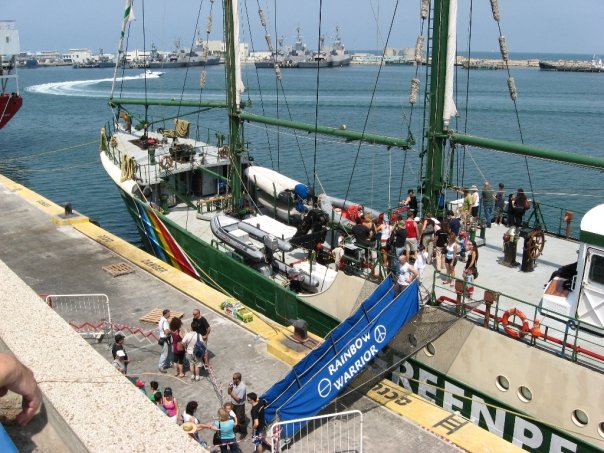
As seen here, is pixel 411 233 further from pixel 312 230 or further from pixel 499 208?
pixel 499 208

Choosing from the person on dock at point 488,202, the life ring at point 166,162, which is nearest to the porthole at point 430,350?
the person on dock at point 488,202

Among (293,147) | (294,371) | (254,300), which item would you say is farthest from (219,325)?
(293,147)

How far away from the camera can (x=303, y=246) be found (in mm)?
15969

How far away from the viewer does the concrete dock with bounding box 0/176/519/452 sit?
429 centimetres

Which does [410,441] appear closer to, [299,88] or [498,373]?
[498,373]

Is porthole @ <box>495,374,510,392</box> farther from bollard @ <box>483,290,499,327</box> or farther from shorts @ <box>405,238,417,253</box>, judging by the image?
shorts @ <box>405,238,417,253</box>

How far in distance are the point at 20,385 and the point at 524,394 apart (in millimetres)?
8897

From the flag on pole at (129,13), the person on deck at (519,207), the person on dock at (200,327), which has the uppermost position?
the flag on pole at (129,13)

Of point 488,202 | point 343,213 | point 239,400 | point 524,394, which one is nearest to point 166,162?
point 343,213

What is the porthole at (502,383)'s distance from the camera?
417 inches

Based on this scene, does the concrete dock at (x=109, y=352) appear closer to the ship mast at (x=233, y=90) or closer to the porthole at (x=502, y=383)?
the porthole at (x=502, y=383)

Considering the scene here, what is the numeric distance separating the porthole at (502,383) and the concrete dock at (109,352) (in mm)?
1413

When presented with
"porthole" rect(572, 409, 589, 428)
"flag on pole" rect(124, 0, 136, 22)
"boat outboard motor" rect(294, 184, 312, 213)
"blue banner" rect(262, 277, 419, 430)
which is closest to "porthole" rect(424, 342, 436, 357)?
"blue banner" rect(262, 277, 419, 430)

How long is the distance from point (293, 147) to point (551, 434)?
4050cm
